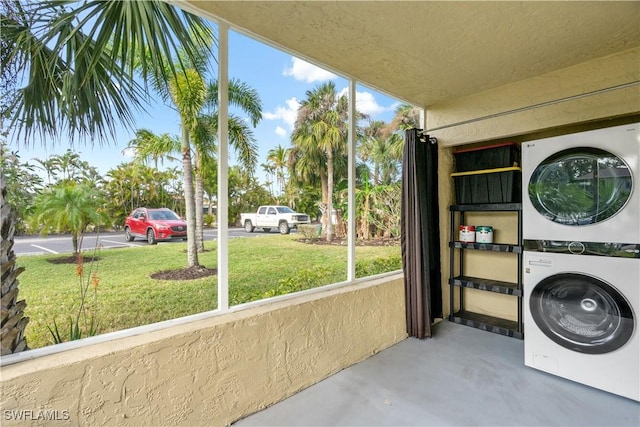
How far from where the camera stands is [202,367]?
1.49 metres

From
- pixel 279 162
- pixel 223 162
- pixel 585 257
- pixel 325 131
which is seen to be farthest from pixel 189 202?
pixel 585 257

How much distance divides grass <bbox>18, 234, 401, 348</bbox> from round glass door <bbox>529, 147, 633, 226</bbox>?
177 cm

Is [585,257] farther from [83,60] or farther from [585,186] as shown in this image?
[83,60]

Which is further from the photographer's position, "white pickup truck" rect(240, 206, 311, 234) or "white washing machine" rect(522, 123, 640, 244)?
"white pickup truck" rect(240, 206, 311, 234)

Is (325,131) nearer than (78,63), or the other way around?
(78,63)

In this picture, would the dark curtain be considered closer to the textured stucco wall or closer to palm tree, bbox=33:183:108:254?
the textured stucco wall

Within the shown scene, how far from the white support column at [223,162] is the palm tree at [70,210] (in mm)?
596

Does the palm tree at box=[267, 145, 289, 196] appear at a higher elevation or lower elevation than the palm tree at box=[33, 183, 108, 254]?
higher

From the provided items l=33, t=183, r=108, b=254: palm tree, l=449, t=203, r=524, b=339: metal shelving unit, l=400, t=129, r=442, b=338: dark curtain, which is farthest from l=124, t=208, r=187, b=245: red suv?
l=449, t=203, r=524, b=339: metal shelving unit

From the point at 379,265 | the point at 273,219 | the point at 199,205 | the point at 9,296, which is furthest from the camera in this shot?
the point at 379,265

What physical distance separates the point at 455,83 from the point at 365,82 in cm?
82

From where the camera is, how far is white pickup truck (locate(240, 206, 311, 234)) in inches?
89.9

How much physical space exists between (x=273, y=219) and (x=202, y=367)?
1.36 meters

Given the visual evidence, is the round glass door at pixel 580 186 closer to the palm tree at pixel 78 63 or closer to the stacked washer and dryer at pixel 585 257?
the stacked washer and dryer at pixel 585 257
